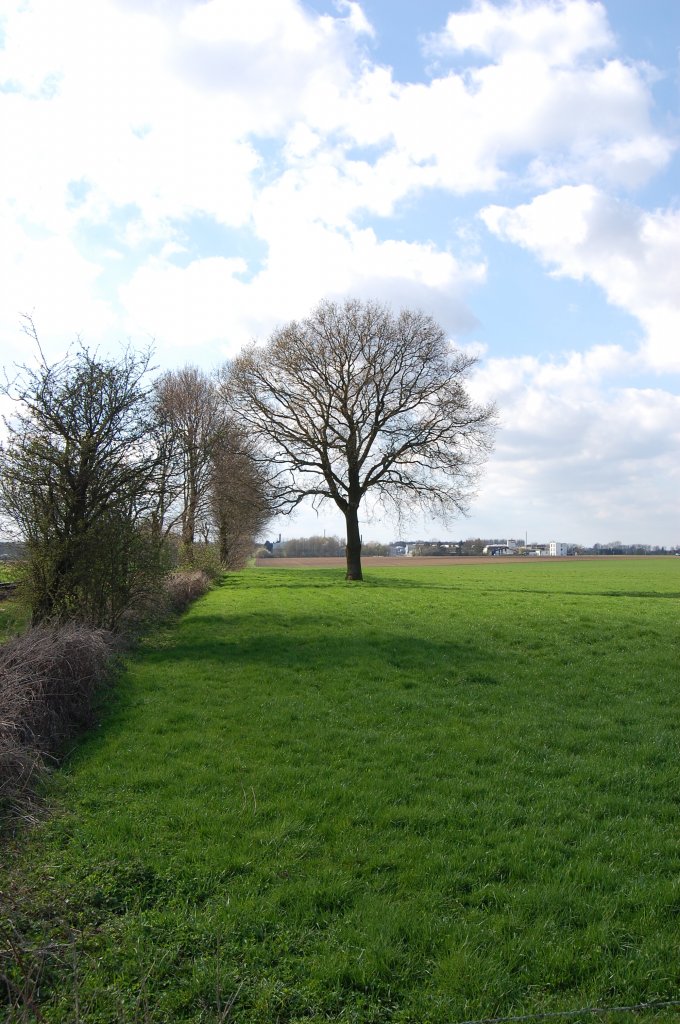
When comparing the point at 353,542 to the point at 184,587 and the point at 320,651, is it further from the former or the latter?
the point at 320,651

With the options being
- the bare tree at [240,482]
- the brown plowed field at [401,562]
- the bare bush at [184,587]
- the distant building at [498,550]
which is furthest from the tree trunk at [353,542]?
the distant building at [498,550]

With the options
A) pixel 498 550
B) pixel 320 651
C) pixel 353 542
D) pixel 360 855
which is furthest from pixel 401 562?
pixel 360 855

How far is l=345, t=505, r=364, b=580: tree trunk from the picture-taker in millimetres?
38719

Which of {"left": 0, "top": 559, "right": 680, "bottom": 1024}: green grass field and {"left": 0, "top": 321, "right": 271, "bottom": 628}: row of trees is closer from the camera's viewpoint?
{"left": 0, "top": 559, "right": 680, "bottom": 1024}: green grass field

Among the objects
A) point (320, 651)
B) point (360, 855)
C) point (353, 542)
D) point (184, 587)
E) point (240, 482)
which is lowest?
point (360, 855)

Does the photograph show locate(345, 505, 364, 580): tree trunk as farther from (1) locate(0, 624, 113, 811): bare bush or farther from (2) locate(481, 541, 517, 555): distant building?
(2) locate(481, 541, 517, 555): distant building

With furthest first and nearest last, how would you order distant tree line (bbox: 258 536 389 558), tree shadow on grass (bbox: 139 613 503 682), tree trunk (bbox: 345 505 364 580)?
distant tree line (bbox: 258 536 389 558), tree trunk (bbox: 345 505 364 580), tree shadow on grass (bbox: 139 613 503 682)

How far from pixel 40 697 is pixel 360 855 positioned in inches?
202

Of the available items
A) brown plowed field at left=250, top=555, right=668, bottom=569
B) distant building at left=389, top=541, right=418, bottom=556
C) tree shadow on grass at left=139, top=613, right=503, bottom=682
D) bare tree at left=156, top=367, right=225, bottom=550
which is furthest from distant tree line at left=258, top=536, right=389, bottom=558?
tree shadow on grass at left=139, top=613, right=503, bottom=682

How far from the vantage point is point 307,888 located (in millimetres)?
5141

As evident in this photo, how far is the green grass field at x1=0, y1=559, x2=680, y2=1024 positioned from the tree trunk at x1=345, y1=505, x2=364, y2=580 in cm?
2646

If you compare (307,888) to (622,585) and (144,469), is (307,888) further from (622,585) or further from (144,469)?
(622,585)

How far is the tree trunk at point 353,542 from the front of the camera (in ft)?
127

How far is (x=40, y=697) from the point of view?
29.3 ft
